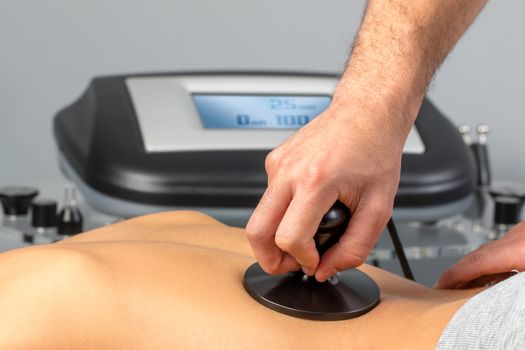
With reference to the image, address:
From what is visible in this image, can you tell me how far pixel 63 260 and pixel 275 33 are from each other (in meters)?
1.65

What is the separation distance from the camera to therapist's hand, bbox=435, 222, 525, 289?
951 millimetres

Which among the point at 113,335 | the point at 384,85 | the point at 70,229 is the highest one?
the point at 384,85

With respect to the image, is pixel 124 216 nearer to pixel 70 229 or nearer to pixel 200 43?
pixel 70 229

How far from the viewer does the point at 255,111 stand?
1.62 m

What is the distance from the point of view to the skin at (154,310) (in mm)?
753

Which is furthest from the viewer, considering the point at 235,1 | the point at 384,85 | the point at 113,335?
the point at 235,1

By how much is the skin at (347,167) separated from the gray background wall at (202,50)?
1.36m

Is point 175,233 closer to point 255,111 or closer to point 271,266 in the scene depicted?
point 271,266

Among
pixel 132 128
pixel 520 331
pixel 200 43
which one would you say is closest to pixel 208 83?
pixel 132 128

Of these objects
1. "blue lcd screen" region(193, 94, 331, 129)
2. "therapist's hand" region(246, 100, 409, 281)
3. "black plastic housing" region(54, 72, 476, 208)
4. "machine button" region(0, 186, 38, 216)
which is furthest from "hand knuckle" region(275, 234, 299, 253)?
"machine button" region(0, 186, 38, 216)

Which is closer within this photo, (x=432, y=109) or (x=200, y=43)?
(x=432, y=109)

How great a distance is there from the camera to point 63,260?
2.67ft

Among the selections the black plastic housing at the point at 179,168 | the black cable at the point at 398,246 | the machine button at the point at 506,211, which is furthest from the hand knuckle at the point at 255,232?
the machine button at the point at 506,211

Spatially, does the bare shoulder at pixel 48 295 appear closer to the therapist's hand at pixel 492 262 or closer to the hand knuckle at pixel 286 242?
the hand knuckle at pixel 286 242
